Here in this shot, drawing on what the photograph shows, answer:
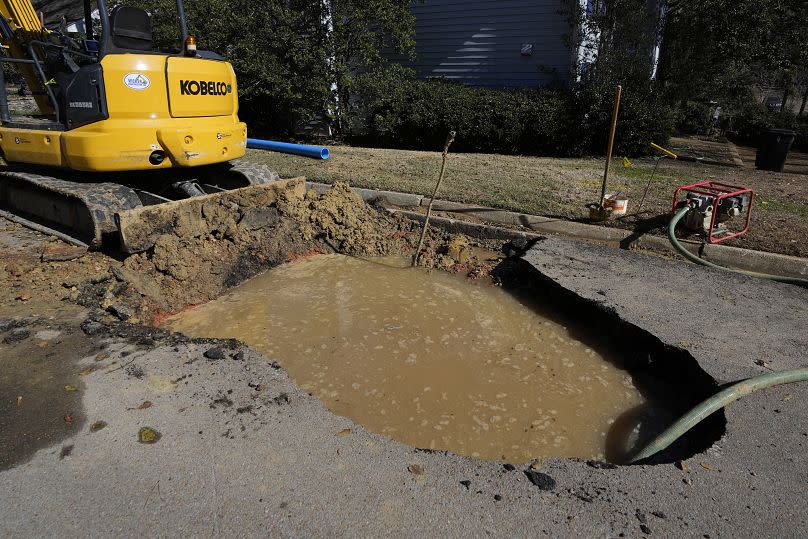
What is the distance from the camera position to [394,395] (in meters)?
4.04

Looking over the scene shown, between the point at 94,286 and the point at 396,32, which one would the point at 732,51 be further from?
the point at 94,286

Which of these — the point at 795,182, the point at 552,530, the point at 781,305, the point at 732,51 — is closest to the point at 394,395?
the point at 552,530

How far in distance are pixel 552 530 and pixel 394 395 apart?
5.44 ft

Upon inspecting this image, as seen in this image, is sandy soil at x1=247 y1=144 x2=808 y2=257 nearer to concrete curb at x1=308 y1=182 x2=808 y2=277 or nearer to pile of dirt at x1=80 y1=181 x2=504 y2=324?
concrete curb at x1=308 y1=182 x2=808 y2=277

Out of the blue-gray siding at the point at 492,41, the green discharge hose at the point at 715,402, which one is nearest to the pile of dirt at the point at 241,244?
the green discharge hose at the point at 715,402

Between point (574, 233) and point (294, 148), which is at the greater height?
point (294, 148)

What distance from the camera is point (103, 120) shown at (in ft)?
19.2

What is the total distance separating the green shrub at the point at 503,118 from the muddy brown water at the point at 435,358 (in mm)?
7619

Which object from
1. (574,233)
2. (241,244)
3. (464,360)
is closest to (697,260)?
(574,233)

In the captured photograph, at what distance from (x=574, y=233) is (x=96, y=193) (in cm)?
584

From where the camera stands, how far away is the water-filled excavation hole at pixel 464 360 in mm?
3758

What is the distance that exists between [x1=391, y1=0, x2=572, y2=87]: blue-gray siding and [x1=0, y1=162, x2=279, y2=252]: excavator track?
983cm

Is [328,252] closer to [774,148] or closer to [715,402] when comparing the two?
[715,402]

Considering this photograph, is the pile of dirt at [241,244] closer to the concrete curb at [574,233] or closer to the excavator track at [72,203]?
the concrete curb at [574,233]
